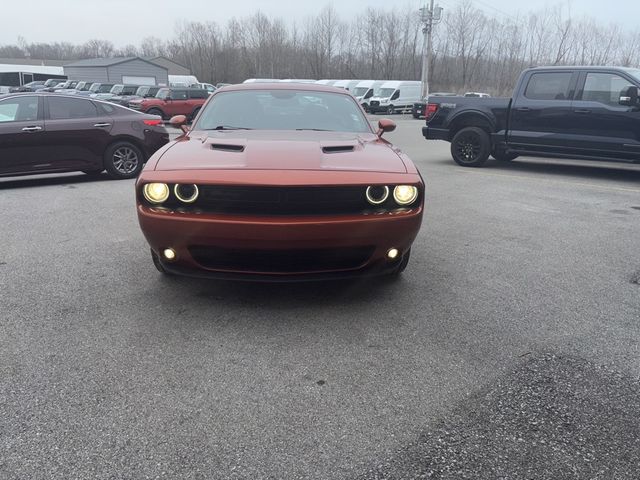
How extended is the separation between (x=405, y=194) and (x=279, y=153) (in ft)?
2.85

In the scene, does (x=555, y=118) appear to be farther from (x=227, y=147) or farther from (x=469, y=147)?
(x=227, y=147)

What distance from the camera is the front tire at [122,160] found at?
340 inches

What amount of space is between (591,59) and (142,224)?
194 feet

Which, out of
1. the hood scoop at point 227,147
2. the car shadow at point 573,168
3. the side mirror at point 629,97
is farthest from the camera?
the car shadow at point 573,168

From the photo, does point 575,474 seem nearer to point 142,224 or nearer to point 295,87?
point 142,224

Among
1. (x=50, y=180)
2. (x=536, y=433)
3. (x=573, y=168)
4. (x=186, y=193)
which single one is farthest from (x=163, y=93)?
(x=536, y=433)

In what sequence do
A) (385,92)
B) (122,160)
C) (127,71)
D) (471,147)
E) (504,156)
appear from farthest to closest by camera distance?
(127,71) < (385,92) < (504,156) < (471,147) < (122,160)

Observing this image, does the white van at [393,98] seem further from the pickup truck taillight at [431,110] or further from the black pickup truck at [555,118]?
the black pickup truck at [555,118]

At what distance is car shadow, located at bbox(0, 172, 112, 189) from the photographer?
856cm

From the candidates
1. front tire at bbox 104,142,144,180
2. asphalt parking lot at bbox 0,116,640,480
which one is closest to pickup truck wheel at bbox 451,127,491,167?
asphalt parking lot at bbox 0,116,640,480

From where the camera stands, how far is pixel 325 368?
9.06ft

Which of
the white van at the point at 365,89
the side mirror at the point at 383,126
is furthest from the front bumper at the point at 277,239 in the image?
the white van at the point at 365,89

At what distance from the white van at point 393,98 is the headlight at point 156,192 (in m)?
35.1

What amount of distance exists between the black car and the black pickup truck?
6.08 m
